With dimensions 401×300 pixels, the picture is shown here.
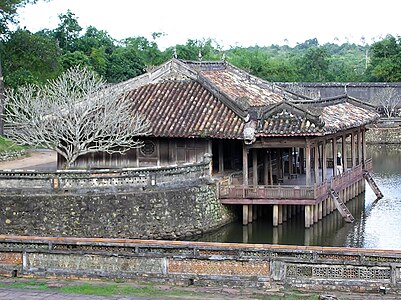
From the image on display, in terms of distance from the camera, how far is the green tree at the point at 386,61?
92625mm

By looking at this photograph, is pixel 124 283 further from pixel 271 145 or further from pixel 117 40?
pixel 117 40

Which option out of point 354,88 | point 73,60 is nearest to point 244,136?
point 73,60

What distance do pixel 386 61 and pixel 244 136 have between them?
2504 inches

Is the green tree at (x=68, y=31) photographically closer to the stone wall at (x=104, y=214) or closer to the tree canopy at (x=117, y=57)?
the tree canopy at (x=117, y=57)

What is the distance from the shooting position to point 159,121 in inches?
1465

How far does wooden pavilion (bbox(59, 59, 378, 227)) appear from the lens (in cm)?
3431

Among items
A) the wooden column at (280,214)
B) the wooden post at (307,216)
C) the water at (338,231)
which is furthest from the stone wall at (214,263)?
the wooden column at (280,214)

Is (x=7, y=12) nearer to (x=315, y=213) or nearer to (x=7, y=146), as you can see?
(x=7, y=146)

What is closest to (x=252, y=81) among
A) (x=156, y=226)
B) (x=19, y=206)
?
(x=156, y=226)

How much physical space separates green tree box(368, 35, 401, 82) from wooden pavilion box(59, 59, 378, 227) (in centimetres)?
5116

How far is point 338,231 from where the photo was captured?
3462 cm

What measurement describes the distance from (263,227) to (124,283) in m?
15.9

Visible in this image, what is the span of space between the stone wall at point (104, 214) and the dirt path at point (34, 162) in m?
Result: 11.4

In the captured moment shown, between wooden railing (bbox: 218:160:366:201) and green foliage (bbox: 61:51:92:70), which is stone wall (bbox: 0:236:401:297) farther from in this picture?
green foliage (bbox: 61:51:92:70)
